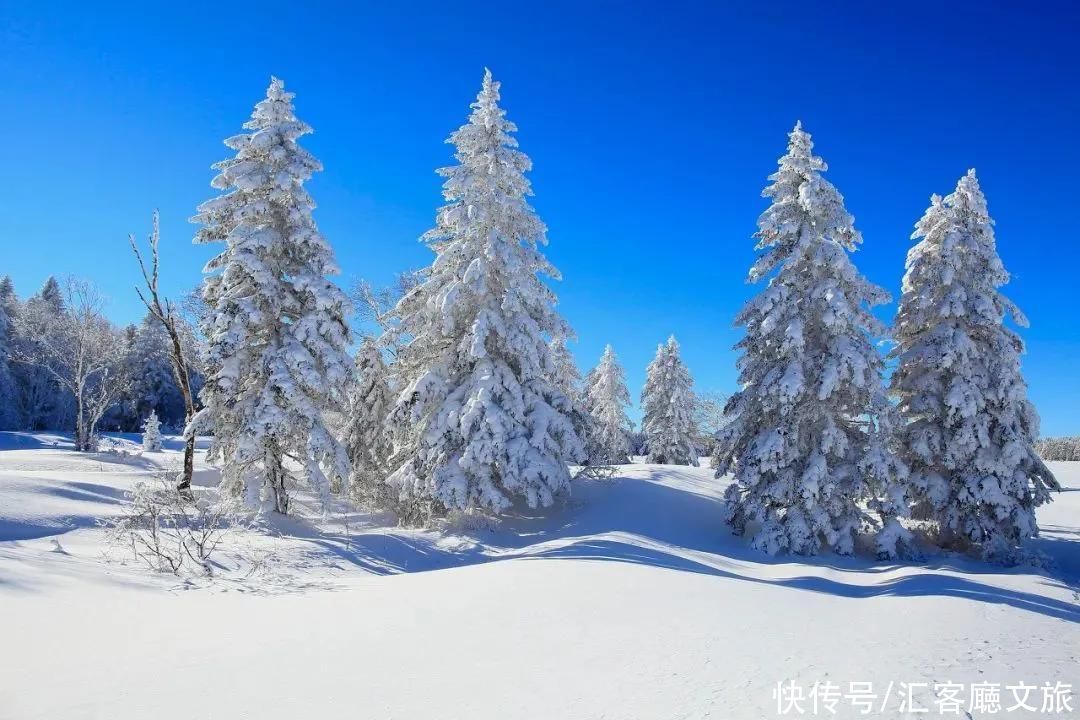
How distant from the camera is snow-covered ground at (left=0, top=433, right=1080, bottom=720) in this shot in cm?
402

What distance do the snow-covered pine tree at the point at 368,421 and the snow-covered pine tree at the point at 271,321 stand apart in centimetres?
270

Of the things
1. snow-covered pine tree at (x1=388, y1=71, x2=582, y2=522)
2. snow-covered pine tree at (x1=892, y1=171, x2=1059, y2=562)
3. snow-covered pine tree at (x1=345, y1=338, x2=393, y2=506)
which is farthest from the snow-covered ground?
snow-covered pine tree at (x1=345, y1=338, x2=393, y2=506)

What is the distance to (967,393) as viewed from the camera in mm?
15062

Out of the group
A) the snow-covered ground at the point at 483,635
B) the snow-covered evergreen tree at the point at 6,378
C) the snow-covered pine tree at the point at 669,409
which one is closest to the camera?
the snow-covered ground at the point at 483,635

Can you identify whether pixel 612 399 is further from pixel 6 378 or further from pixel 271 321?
pixel 6 378

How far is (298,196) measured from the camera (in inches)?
581

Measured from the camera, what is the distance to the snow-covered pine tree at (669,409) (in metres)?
38.7

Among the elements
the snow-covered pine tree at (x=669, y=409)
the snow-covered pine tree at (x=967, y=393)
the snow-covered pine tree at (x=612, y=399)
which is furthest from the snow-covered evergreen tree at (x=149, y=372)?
the snow-covered pine tree at (x=967, y=393)

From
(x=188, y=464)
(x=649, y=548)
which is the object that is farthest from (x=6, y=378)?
(x=649, y=548)

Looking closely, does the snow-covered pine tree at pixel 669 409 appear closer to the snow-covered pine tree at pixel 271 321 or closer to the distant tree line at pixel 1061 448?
the snow-covered pine tree at pixel 271 321

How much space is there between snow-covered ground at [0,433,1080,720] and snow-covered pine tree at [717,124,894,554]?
278 cm

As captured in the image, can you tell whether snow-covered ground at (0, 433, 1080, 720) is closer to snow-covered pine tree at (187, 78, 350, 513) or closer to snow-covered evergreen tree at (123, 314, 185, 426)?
snow-covered pine tree at (187, 78, 350, 513)

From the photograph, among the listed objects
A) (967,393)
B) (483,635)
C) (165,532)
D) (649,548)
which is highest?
(967,393)

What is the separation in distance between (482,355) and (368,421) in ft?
17.9
